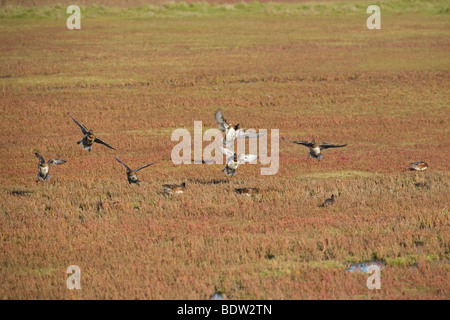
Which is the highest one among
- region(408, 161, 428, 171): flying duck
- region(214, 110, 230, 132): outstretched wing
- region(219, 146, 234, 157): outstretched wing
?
region(214, 110, 230, 132): outstretched wing

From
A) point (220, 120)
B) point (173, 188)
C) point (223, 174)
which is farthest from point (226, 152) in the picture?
point (223, 174)

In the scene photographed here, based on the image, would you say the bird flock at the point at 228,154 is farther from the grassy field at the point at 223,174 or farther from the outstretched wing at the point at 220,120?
the grassy field at the point at 223,174

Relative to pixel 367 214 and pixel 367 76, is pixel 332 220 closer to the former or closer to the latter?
pixel 367 214

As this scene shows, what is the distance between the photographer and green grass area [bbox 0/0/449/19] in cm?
6894

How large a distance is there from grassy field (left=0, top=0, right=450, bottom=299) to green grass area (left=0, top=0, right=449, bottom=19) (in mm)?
13967

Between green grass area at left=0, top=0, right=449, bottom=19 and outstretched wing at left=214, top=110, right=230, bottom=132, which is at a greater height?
green grass area at left=0, top=0, right=449, bottom=19

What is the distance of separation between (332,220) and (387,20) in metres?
58.1

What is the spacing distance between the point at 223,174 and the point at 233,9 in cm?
5836

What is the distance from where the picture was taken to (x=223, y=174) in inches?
784

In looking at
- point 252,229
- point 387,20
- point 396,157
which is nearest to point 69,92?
point 396,157

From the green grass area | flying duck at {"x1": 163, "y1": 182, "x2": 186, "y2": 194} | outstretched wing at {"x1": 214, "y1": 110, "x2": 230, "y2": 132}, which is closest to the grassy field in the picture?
flying duck at {"x1": 163, "y1": 182, "x2": 186, "y2": 194}

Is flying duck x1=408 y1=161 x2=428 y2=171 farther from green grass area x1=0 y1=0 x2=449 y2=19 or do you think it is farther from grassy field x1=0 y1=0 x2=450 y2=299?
green grass area x1=0 y1=0 x2=449 y2=19

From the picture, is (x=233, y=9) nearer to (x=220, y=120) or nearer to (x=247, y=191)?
(x=220, y=120)

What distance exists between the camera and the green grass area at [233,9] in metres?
68.9
